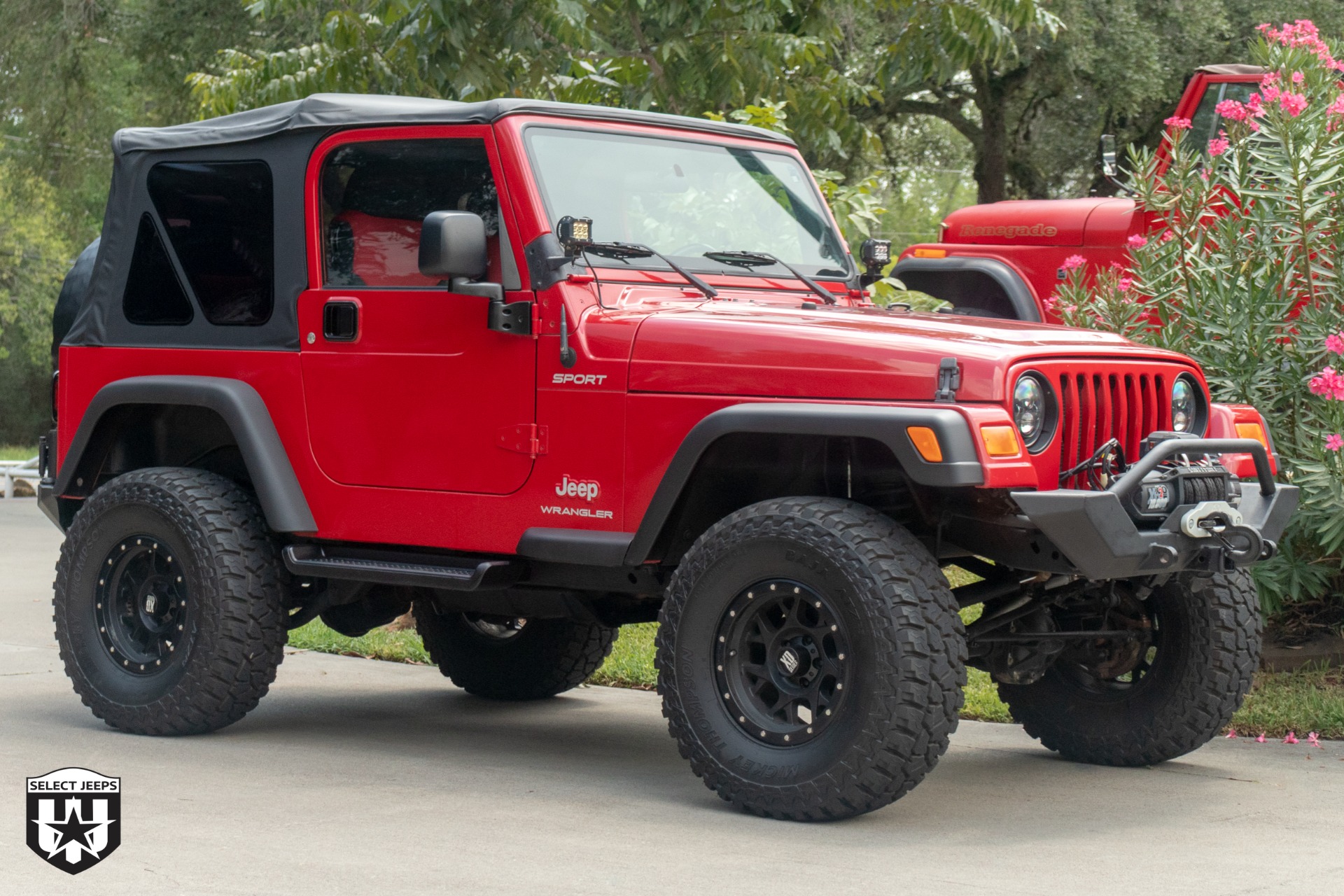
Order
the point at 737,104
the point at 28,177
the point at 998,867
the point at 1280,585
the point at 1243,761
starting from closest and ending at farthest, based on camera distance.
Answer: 1. the point at 998,867
2. the point at 1243,761
3. the point at 1280,585
4. the point at 737,104
5. the point at 28,177

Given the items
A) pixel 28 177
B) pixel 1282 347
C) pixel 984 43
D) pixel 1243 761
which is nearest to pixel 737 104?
pixel 984 43

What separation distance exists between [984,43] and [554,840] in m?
8.02

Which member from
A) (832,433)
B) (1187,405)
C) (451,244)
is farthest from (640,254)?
(1187,405)

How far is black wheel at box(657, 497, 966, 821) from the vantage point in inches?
200

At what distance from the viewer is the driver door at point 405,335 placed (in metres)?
6.05

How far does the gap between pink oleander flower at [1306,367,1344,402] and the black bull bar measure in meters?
1.66

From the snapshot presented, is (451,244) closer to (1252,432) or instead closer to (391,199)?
(391,199)

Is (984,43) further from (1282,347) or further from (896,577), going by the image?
(896,577)

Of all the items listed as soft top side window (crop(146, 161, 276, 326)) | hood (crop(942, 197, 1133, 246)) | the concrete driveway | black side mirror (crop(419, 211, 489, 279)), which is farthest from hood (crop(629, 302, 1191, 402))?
hood (crop(942, 197, 1133, 246))

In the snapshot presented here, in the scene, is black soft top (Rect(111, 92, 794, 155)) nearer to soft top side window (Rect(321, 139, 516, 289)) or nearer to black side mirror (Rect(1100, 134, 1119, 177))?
soft top side window (Rect(321, 139, 516, 289))

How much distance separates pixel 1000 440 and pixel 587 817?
66.5 inches

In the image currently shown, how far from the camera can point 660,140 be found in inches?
260

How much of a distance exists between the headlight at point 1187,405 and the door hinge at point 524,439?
2078 millimetres

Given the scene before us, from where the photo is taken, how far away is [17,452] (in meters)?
38.3
